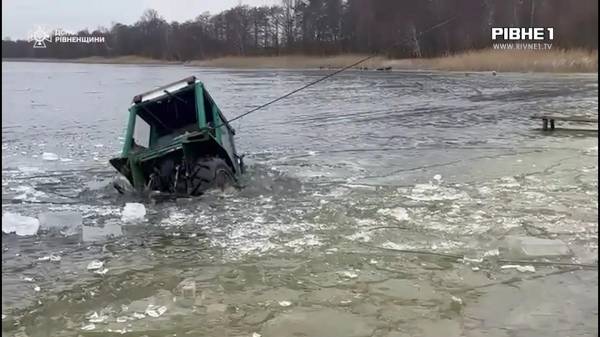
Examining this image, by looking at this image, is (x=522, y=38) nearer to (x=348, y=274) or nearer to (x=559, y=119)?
(x=559, y=119)

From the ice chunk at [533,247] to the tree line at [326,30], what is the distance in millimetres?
36425

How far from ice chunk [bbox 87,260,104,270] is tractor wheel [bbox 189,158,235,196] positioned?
10.1 feet

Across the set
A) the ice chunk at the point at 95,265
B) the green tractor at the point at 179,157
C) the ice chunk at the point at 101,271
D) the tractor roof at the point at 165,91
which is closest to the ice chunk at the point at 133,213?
the green tractor at the point at 179,157

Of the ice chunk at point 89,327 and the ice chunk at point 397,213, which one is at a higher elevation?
the ice chunk at point 397,213

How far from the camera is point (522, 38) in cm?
5569

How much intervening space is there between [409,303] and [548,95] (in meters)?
26.5

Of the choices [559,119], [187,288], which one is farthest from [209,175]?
[559,119]

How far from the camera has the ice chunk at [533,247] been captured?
6.37 metres

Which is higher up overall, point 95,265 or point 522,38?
point 522,38

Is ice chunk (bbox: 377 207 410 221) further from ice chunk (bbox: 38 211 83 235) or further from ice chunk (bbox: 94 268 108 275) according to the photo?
ice chunk (bbox: 38 211 83 235)

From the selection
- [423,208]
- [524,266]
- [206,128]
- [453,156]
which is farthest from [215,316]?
[453,156]

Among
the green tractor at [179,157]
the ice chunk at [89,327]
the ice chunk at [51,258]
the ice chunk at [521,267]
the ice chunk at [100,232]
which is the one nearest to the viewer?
the ice chunk at [89,327]

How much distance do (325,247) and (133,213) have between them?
315cm

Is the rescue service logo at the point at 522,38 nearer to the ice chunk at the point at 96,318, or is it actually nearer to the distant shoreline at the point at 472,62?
the distant shoreline at the point at 472,62
